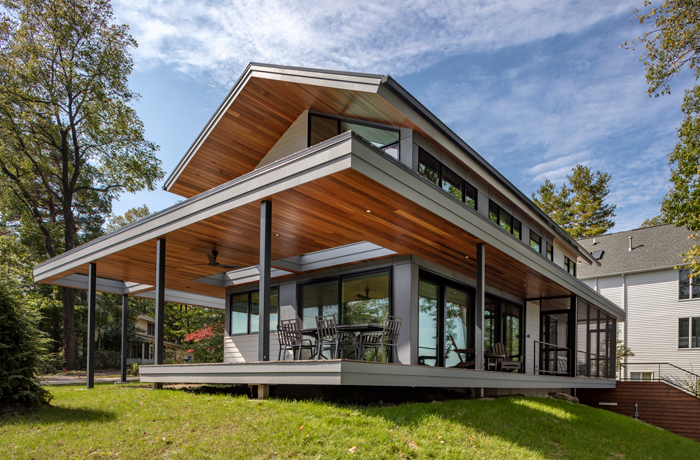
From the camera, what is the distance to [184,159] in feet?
38.8

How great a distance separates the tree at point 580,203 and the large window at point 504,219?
84.2 feet

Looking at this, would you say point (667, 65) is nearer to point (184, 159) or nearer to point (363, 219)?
point (363, 219)

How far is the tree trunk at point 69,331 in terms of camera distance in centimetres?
2134

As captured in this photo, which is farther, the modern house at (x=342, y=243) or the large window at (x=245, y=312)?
the large window at (x=245, y=312)

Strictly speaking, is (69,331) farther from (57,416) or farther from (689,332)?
(689,332)

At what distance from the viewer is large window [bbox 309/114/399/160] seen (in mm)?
9531

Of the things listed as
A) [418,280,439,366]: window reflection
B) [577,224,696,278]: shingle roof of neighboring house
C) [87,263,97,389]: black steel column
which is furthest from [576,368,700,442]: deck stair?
[87,263,97,389]: black steel column

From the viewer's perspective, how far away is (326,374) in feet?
18.1

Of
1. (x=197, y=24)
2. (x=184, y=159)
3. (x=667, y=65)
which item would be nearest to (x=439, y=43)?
(x=667, y=65)

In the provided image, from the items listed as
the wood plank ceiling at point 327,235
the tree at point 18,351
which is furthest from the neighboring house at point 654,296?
the tree at point 18,351

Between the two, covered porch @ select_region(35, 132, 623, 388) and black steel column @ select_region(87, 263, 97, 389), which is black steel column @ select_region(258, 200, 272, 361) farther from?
black steel column @ select_region(87, 263, 97, 389)

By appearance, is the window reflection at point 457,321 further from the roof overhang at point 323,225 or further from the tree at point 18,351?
the tree at point 18,351

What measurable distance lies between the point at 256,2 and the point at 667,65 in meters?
11.8

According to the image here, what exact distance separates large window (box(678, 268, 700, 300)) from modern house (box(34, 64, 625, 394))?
1020 cm
